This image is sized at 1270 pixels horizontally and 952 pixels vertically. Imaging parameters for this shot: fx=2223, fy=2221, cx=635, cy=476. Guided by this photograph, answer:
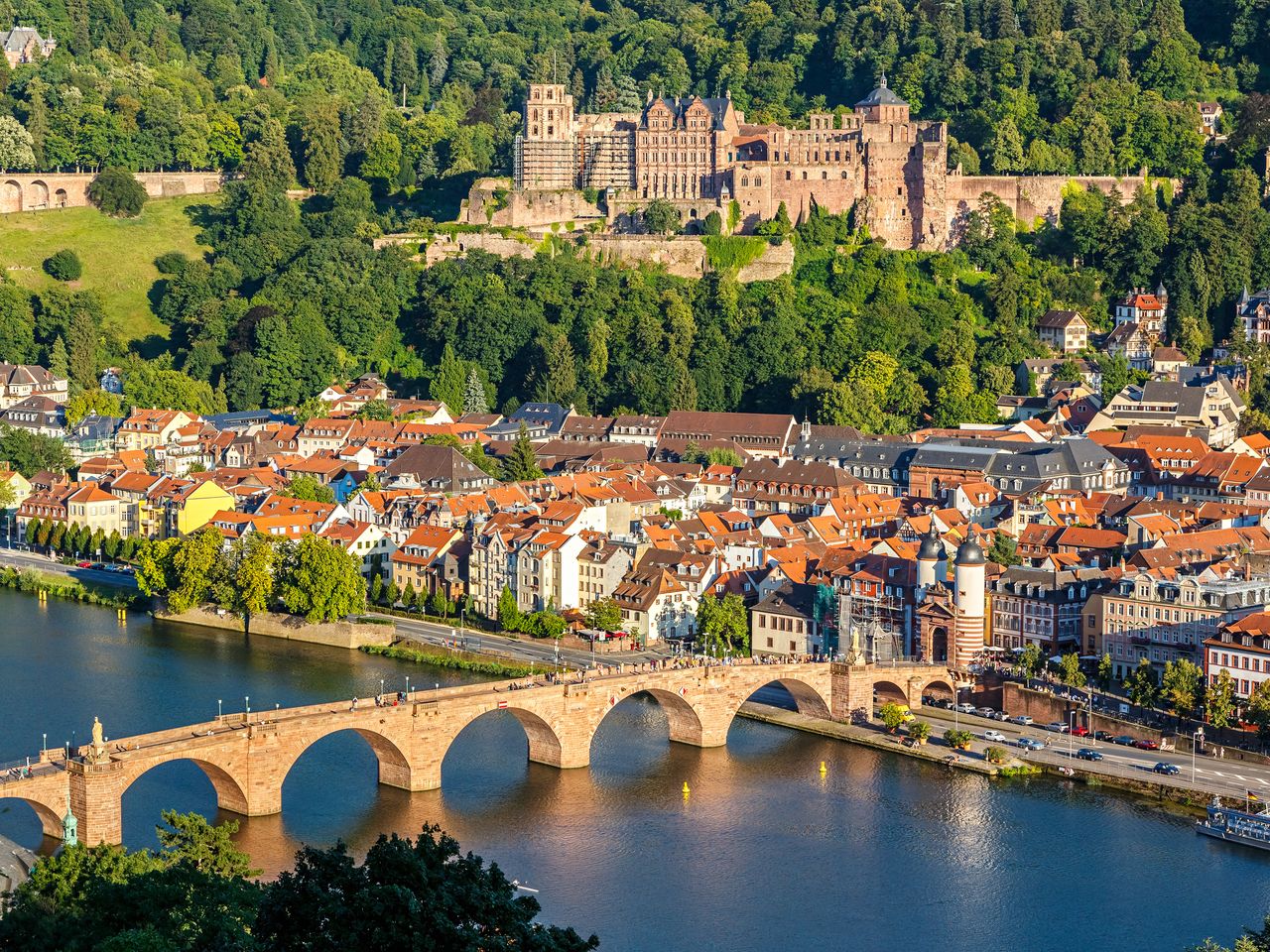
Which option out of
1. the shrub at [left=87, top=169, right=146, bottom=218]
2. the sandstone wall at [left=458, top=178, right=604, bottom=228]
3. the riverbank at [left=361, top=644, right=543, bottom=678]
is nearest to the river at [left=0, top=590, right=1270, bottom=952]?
the riverbank at [left=361, top=644, right=543, bottom=678]

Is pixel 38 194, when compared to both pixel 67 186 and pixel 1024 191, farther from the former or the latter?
pixel 1024 191

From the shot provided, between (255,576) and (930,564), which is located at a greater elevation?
(930,564)

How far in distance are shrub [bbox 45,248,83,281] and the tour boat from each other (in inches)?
2354

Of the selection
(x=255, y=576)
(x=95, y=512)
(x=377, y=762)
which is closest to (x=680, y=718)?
(x=377, y=762)

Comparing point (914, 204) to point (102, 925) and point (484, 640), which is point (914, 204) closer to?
point (484, 640)

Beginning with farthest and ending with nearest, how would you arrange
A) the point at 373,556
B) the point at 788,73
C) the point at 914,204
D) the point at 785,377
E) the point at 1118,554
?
the point at 788,73 < the point at 914,204 < the point at 785,377 < the point at 373,556 < the point at 1118,554

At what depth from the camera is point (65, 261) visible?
8750 centimetres

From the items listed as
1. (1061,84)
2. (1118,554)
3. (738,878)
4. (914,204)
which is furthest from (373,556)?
(1061,84)

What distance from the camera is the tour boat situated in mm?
38281

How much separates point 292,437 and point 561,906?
41.8 metres

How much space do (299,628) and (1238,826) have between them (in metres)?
24.9

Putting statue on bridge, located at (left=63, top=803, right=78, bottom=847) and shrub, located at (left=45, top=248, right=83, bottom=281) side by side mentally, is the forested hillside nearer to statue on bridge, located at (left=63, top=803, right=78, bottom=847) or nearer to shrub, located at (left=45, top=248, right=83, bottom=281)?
shrub, located at (left=45, top=248, right=83, bottom=281)

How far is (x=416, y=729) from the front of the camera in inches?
1593

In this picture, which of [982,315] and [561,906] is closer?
[561,906]
